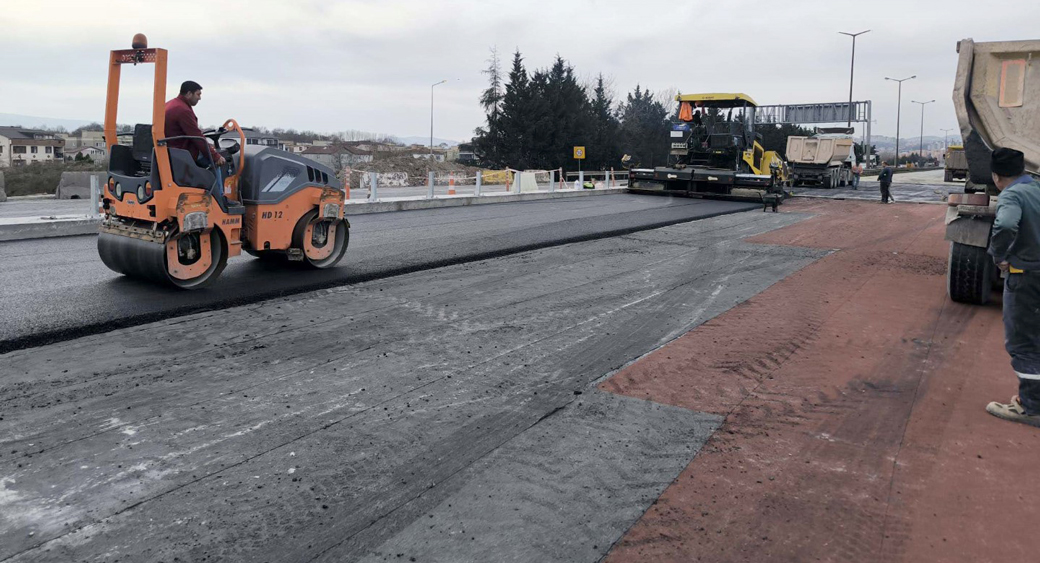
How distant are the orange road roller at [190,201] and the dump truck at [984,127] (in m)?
6.81

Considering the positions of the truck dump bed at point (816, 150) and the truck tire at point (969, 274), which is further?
the truck dump bed at point (816, 150)

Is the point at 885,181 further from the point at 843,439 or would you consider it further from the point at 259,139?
the point at 843,439

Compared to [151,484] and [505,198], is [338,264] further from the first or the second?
[505,198]

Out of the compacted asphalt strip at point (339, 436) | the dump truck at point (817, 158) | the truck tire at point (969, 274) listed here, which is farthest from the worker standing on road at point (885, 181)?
the compacted asphalt strip at point (339, 436)

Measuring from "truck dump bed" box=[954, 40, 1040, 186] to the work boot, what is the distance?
13.9 ft

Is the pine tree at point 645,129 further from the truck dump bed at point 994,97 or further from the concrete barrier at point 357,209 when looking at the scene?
the truck dump bed at point 994,97

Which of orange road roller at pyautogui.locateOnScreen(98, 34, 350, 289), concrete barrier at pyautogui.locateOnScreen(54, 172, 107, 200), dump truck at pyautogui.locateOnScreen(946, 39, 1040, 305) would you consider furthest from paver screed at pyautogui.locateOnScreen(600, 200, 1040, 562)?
concrete barrier at pyautogui.locateOnScreen(54, 172, 107, 200)

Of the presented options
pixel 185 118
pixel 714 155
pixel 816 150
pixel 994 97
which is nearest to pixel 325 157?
pixel 714 155

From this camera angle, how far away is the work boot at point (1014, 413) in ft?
14.4

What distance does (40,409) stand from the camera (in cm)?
420

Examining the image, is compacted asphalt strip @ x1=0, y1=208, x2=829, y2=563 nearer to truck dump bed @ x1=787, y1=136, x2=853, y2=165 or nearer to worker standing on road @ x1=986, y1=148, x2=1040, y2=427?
worker standing on road @ x1=986, y1=148, x2=1040, y2=427

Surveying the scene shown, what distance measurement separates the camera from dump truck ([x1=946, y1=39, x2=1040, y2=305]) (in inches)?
288

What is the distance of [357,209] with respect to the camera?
55.1 feet

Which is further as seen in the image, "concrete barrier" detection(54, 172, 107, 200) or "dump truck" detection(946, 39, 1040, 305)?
"concrete barrier" detection(54, 172, 107, 200)
